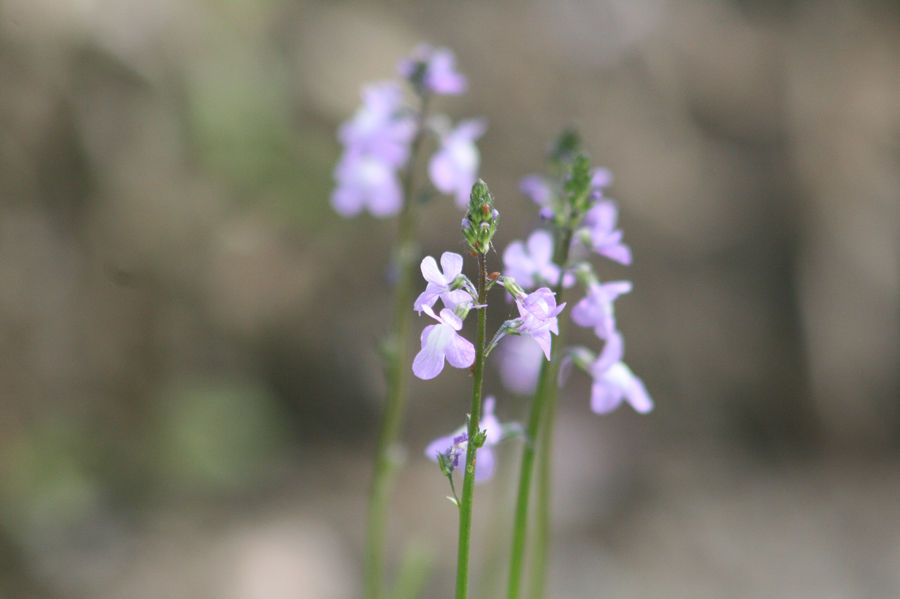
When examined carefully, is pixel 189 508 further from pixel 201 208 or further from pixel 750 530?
pixel 750 530

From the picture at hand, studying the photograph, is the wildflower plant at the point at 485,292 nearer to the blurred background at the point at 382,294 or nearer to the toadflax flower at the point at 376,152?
the toadflax flower at the point at 376,152

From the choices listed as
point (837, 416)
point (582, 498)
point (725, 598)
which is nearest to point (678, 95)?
point (837, 416)

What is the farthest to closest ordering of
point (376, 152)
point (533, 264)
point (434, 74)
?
point (376, 152) → point (434, 74) → point (533, 264)

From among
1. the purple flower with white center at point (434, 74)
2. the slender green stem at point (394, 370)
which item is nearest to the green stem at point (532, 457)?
the slender green stem at point (394, 370)

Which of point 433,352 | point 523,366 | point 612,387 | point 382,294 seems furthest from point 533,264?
point 382,294

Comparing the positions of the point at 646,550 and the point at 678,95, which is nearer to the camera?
the point at 646,550

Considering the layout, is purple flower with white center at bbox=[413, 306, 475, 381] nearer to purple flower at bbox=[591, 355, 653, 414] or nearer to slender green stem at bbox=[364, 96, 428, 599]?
purple flower at bbox=[591, 355, 653, 414]

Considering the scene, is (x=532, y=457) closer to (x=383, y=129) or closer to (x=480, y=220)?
(x=480, y=220)
